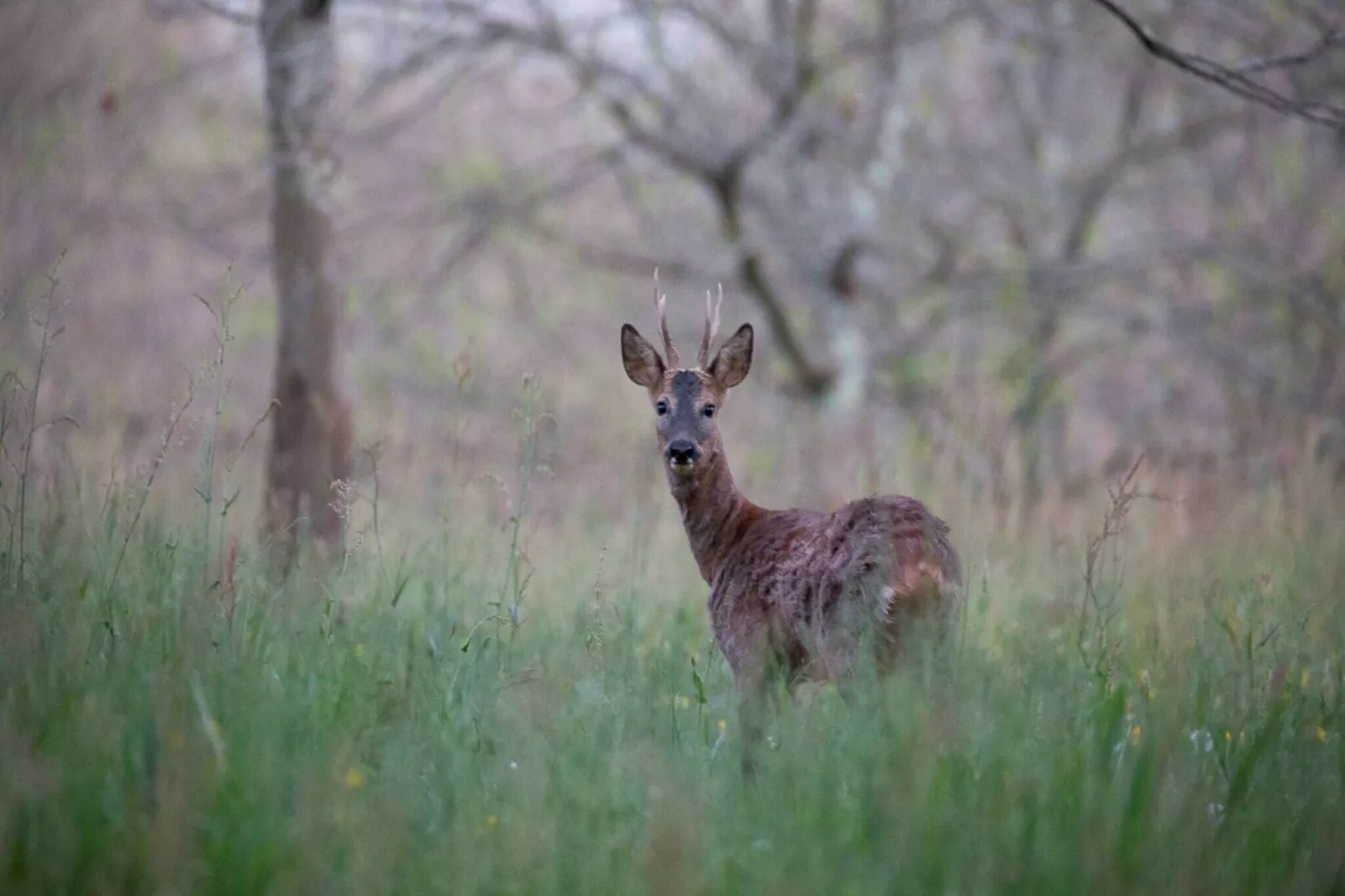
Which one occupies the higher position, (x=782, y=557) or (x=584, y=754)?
(x=782, y=557)

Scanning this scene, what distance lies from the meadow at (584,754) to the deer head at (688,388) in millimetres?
974

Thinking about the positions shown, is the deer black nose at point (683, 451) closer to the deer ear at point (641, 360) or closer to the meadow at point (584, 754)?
the deer ear at point (641, 360)

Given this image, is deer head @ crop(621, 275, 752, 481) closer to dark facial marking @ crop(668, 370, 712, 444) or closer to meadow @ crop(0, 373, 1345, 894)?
dark facial marking @ crop(668, 370, 712, 444)

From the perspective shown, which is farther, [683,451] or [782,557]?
[683,451]

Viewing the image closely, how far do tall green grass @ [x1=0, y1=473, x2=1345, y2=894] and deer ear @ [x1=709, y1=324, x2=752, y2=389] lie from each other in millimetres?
1695

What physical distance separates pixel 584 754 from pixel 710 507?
244cm

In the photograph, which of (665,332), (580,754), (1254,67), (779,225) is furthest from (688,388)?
(779,225)

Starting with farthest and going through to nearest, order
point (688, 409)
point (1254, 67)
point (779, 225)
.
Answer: point (779, 225), point (688, 409), point (1254, 67)

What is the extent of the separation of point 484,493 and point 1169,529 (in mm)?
3716

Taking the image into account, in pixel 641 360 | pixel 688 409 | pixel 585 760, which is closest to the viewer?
pixel 585 760

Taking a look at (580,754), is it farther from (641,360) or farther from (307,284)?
(307,284)

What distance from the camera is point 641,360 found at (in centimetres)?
673

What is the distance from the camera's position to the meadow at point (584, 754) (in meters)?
3.22

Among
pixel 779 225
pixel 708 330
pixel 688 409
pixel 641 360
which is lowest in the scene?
pixel 688 409
